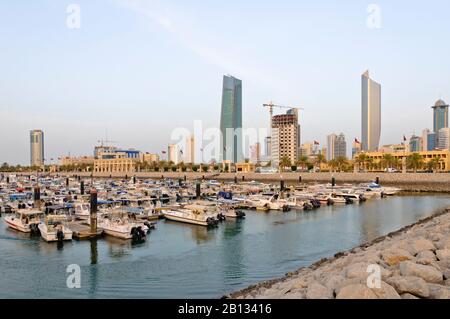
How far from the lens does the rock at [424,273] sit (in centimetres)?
1120

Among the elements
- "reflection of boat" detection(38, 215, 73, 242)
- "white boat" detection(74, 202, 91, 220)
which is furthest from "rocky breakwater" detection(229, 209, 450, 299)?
"white boat" detection(74, 202, 91, 220)

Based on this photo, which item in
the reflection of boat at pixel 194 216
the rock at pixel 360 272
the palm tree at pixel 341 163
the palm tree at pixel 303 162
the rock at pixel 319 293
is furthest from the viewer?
the palm tree at pixel 303 162

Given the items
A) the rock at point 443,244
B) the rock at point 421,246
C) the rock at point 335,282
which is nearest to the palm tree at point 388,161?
the rock at point 443,244

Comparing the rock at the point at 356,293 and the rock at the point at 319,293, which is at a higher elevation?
the rock at the point at 356,293

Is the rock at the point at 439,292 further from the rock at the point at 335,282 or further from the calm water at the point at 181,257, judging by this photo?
the calm water at the point at 181,257

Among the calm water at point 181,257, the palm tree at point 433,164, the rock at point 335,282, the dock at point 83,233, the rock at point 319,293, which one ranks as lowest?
the calm water at point 181,257

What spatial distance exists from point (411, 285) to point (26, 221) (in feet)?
108

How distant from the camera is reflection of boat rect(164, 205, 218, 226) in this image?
37.9 metres

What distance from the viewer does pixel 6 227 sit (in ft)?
124

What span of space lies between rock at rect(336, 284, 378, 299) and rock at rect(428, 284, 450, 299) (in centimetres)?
165

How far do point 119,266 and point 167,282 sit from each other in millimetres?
4580

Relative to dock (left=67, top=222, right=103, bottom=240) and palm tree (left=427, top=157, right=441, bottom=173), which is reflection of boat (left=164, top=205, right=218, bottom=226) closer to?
dock (left=67, top=222, right=103, bottom=240)

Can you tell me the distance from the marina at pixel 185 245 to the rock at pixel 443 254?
9226 millimetres
